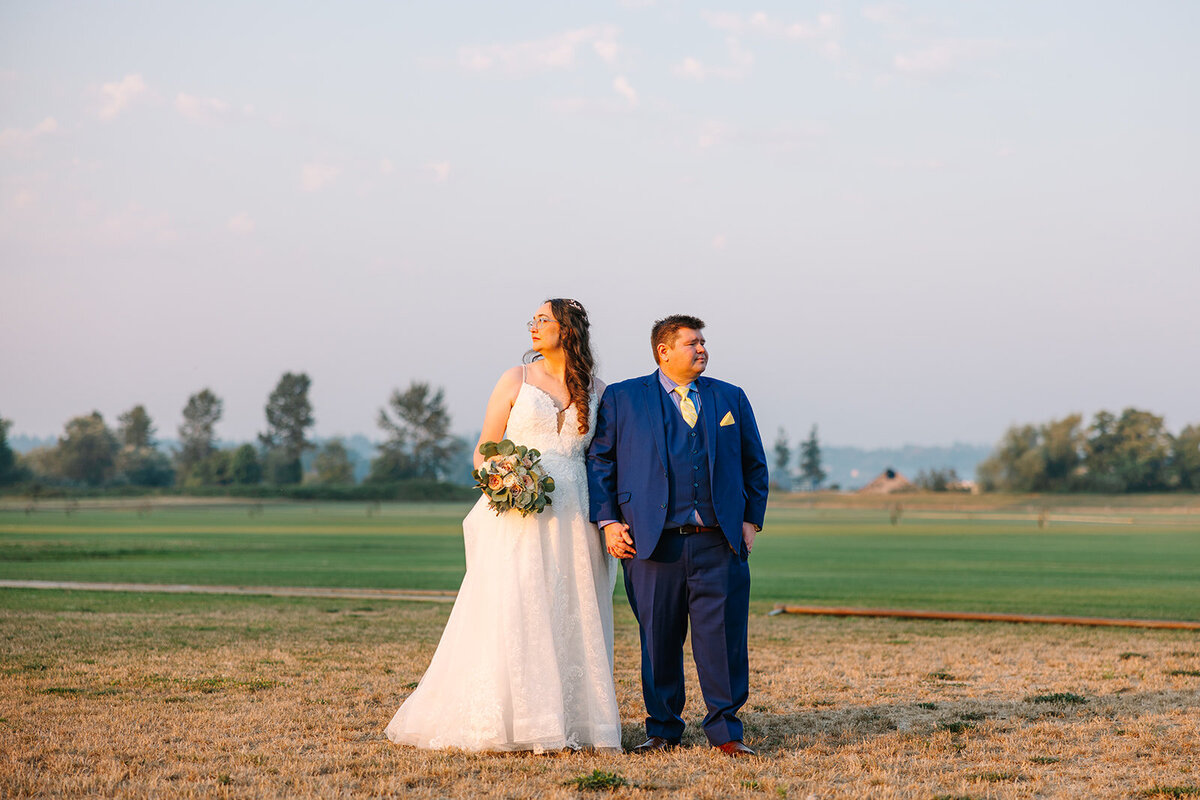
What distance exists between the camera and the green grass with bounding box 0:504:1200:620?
61.0 feet

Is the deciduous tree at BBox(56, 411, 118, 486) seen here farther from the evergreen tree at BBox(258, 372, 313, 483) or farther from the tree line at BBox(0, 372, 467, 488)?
the evergreen tree at BBox(258, 372, 313, 483)

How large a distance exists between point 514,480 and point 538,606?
73 centimetres

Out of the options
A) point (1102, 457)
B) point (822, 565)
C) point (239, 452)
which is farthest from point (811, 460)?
point (822, 565)

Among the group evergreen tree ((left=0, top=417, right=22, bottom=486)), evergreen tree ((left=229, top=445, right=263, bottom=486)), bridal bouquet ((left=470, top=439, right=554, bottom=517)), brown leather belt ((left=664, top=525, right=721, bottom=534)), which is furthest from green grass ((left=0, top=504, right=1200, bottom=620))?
evergreen tree ((left=229, top=445, right=263, bottom=486))

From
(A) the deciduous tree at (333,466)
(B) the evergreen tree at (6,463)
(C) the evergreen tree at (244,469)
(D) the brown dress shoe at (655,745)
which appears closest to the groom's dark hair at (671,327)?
(D) the brown dress shoe at (655,745)

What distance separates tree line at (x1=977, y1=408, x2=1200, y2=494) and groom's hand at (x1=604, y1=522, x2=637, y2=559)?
366ft

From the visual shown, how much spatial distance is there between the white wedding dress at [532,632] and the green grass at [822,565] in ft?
37.0

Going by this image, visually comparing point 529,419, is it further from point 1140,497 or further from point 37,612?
point 1140,497

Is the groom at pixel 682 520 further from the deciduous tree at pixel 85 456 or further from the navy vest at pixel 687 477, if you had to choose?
the deciduous tree at pixel 85 456

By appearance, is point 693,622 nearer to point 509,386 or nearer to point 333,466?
point 509,386

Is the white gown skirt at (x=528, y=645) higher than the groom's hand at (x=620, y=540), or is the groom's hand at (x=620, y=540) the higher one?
the groom's hand at (x=620, y=540)

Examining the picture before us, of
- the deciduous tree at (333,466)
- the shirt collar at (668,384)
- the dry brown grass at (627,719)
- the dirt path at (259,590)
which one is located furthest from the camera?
the deciduous tree at (333,466)

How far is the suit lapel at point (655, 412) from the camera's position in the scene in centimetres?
620

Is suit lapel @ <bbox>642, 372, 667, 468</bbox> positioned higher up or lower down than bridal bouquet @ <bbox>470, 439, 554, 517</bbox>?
higher up
